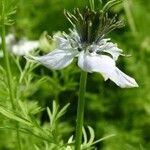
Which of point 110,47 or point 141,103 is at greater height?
point 110,47

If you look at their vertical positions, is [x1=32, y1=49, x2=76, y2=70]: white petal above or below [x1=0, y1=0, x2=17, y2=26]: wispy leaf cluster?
below

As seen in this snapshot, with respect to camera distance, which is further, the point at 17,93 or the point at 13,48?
the point at 13,48

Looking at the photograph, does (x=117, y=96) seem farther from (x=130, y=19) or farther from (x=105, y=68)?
(x=105, y=68)

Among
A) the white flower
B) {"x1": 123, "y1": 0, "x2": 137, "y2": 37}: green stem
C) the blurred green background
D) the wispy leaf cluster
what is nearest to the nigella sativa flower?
the white flower

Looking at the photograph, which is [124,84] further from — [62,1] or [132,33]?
[62,1]

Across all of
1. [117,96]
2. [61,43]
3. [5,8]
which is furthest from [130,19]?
[61,43]

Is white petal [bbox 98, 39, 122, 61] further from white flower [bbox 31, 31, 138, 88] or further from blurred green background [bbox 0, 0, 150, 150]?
blurred green background [bbox 0, 0, 150, 150]

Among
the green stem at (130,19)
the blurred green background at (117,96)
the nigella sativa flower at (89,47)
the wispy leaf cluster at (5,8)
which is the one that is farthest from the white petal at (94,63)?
the green stem at (130,19)

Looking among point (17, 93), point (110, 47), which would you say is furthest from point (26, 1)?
point (110, 47)
